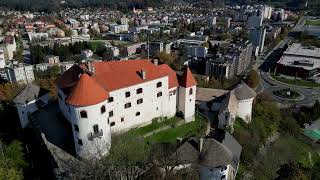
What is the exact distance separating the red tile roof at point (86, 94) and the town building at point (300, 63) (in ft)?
266

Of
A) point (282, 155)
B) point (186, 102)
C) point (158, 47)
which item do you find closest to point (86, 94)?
point (186, 102)

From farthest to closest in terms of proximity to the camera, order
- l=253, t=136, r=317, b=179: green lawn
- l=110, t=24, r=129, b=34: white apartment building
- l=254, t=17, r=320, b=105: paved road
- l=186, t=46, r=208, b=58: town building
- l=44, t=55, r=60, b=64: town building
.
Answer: l=110, t=24, r=129, b=34: white apartment building
l=186, t=46, r=208, b=58: town building
l=44, t=55, r=60, b=64: town building
l=254, t=17, r=320, b=105: paved road
l=253, t=136, r=317, b=179: green lawn

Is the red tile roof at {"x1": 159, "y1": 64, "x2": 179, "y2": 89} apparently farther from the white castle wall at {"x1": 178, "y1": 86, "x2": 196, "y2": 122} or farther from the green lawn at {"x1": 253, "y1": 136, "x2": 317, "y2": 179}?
the green lawn at {"x1": 253, "y1": 136, "x2": 317, "y2": 179}

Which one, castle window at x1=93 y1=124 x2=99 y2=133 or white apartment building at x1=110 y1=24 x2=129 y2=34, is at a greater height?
castle window at x1=93 y1=124 x2=99 y2=133

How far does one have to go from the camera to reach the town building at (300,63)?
93.3 meters

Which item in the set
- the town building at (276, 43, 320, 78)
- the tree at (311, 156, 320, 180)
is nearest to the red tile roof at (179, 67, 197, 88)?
the tree at (311, 156, 320, 180)

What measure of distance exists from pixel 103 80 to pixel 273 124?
34.8 meters

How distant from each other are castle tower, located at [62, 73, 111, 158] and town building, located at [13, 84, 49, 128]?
12.6 metres

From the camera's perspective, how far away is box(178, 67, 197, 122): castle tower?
3991cm

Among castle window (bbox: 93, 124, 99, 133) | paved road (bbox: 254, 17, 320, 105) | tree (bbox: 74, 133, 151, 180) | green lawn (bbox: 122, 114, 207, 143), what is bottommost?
paved road (bbox: 254, 17, 320, 105)

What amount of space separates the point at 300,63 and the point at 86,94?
87.4 m

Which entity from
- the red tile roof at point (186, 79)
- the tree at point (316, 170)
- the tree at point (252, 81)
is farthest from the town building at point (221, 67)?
the red tile roof at point (186, 79)

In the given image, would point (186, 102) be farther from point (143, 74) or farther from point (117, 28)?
point (117, 28)

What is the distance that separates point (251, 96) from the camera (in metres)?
47.8
